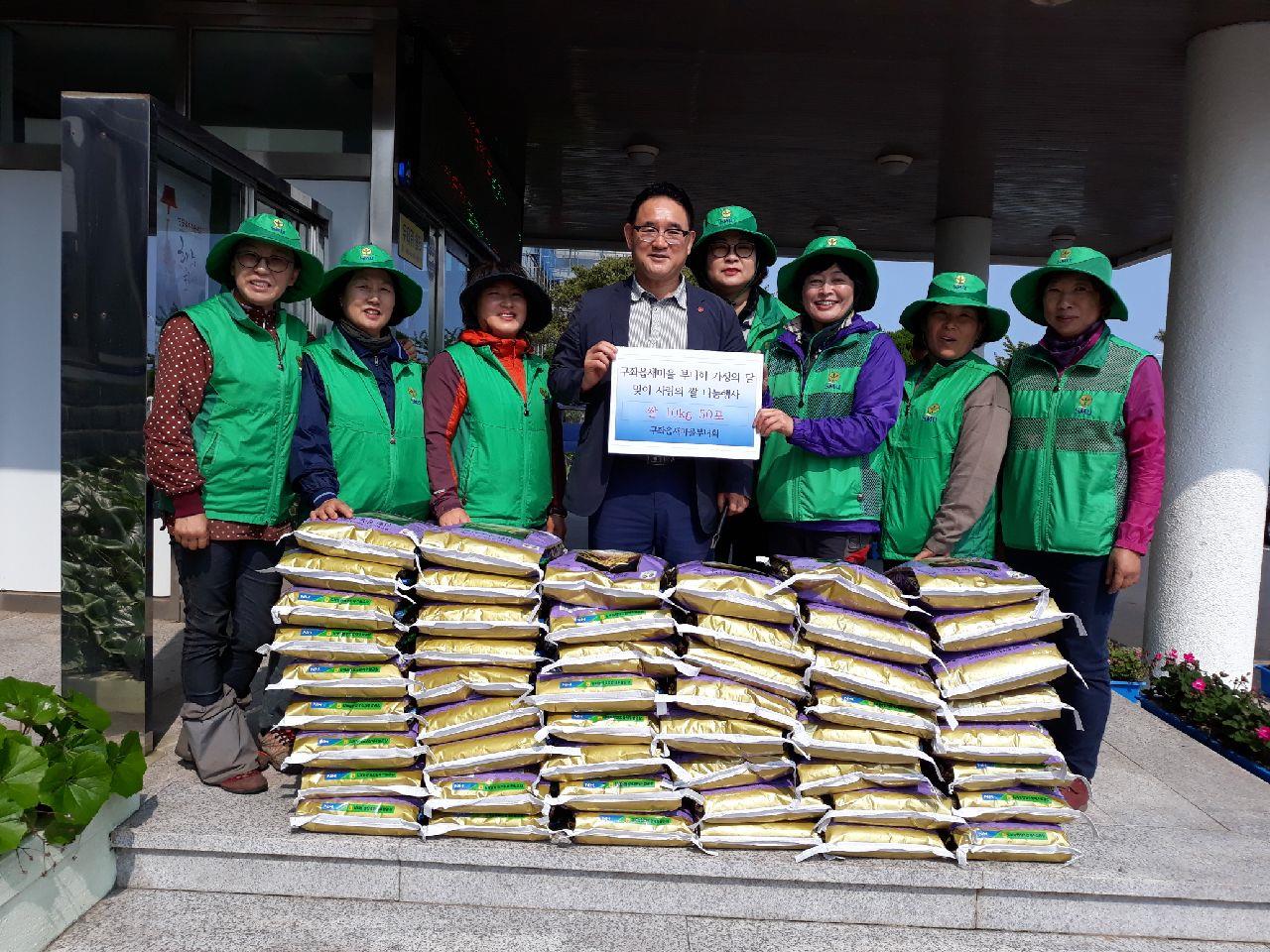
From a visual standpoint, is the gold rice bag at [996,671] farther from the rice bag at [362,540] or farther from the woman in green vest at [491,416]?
the rice bag at [362,540]

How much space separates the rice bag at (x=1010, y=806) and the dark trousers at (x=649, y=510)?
48.5 inches

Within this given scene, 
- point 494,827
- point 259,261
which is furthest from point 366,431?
point 494,827

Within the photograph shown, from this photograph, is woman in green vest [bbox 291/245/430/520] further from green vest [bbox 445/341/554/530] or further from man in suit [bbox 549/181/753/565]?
man in suit [bbox 549/181/753/565]

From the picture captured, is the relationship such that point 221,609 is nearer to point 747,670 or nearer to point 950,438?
point 747,670

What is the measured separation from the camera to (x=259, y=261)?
11.1 ft

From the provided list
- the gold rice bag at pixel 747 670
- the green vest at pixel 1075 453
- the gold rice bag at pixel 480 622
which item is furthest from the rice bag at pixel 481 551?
the green vest at pixel 1075 453

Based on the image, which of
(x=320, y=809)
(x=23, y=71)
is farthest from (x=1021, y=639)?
(x=23, y=71)

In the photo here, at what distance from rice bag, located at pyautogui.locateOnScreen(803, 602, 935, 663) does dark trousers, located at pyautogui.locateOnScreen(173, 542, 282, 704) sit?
200 cm

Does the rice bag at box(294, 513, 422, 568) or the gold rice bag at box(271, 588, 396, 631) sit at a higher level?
the rice bag at box(294, 513, 422, 568)

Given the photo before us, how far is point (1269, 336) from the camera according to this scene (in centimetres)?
520

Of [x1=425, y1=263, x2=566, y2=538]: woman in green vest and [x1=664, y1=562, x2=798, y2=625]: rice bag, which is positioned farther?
[x1=425, y1=263, x2=566, y2=538]: woman in green vest

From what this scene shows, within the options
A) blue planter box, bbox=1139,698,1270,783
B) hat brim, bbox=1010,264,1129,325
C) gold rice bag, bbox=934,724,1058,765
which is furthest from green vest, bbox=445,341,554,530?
blue planter box, bbox=1139,698,1270,783

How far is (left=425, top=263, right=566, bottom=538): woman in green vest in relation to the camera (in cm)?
345

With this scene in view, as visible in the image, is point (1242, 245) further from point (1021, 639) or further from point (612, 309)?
point (612, 309)
